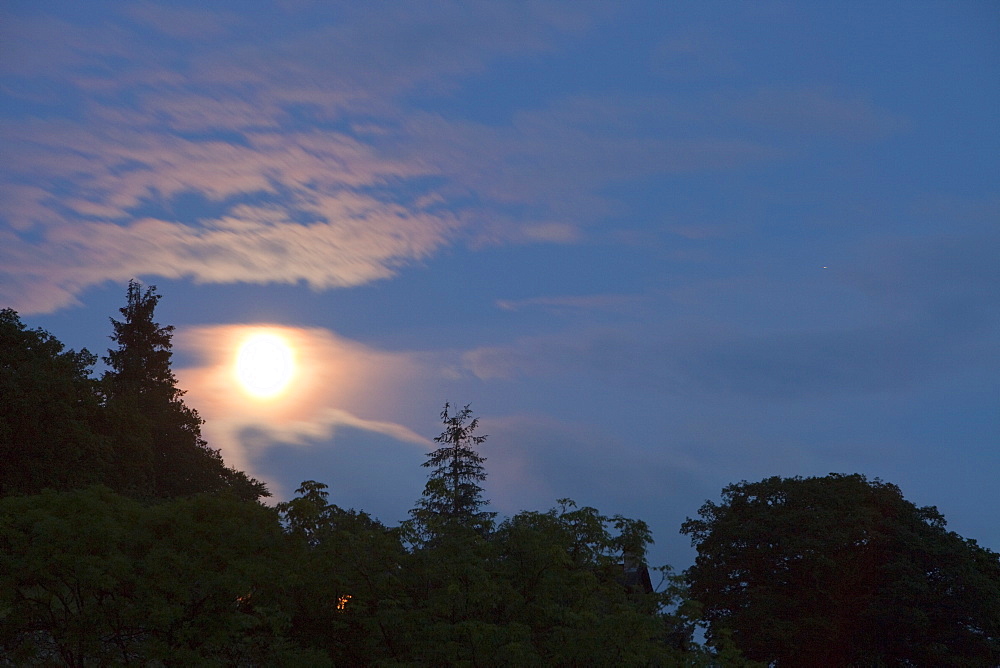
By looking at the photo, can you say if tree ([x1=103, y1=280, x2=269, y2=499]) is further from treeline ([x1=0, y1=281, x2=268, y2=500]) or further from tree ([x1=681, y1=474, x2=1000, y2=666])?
tree ([x1=681, y1=474, x2=1000, y2=666])

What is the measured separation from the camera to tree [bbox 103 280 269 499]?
49.4m

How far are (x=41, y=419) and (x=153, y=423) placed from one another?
545 inches

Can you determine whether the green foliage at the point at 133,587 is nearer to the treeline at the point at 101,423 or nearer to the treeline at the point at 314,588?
the treeline at the point at 314,588

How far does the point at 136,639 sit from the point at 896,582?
4589cm

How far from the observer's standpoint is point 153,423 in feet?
182

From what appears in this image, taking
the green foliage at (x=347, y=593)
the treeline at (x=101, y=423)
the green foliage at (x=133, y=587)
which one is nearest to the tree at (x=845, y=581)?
the treeline at (x=101, y=423)

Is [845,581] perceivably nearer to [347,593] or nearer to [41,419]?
[347,593]

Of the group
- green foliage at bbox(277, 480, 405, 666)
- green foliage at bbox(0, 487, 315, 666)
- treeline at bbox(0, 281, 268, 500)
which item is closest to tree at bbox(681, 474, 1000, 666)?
treeline at bbox(0, 281, 268, 500)

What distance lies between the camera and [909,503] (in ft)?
183

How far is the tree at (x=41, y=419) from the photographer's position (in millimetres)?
39969

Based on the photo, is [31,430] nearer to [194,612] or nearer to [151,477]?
[151,477]

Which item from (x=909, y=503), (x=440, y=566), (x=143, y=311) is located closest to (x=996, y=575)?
(x=909, y=503)

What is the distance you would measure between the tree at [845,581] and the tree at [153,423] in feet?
101

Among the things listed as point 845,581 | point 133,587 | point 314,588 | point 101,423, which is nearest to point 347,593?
point 314,588
